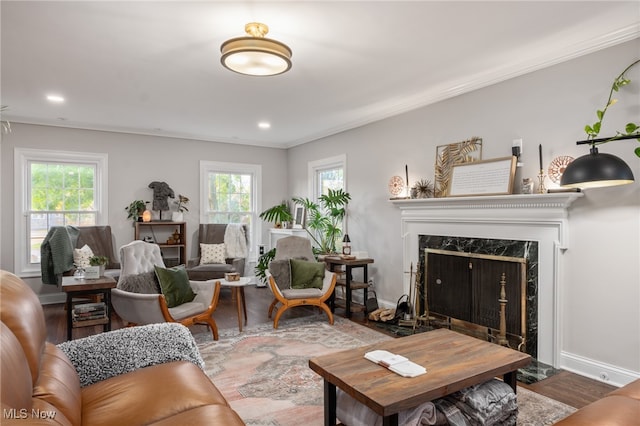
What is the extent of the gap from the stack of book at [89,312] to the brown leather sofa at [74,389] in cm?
200

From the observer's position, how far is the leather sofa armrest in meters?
1.90

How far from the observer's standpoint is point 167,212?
20.5 feet

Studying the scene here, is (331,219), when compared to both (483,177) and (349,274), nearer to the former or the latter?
(349,274)

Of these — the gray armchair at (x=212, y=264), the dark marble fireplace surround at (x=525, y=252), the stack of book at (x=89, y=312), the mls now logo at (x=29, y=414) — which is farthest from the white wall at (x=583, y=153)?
the stack of book at (x=89, y=312)

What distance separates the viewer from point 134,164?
598 centimetres

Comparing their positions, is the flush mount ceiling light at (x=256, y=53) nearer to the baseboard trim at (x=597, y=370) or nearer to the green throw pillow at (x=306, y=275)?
the green throw pillow at (x=306, y=275)

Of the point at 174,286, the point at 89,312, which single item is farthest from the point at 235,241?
the point at 89,312

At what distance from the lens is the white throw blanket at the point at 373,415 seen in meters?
1.85

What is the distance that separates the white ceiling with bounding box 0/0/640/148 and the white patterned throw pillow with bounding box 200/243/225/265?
7.15ft

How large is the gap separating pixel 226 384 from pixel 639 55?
146 inches

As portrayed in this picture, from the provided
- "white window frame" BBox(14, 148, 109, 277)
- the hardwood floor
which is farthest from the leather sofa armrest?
"white window frame" BBox(14, 148, 109, 277)

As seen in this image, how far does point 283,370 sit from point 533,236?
2327 mm

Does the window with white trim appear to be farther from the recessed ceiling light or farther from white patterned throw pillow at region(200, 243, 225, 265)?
the recessed ceiling light

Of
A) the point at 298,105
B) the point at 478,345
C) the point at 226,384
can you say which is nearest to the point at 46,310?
the point at 226,384
